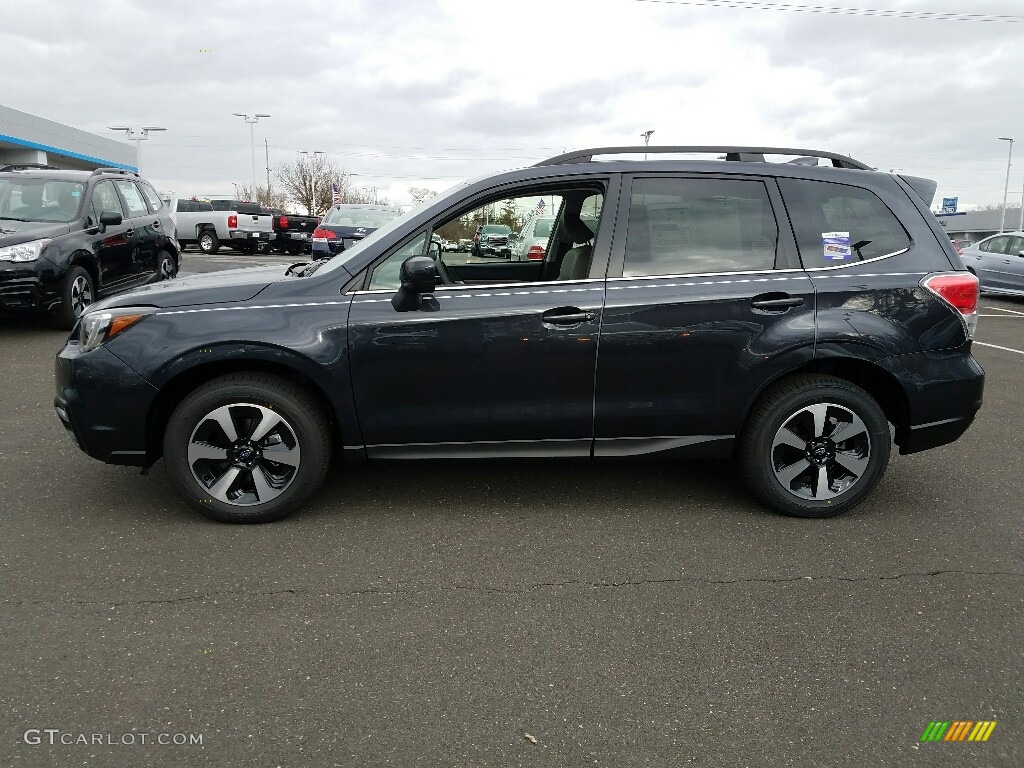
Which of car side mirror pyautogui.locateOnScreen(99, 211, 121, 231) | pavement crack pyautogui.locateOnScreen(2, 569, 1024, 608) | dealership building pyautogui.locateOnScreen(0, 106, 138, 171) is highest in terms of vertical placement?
dealership building pyautogui.locateOnScreen(0, 106, 138, 171)

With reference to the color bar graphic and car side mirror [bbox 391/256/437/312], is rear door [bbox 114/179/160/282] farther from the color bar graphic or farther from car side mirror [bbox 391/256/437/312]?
the color bar graphic

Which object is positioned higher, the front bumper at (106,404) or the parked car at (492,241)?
the parked car at (492,241)

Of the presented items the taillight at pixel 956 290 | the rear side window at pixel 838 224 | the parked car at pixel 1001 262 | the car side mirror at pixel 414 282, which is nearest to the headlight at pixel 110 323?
the car side mirror at pixel 414 282

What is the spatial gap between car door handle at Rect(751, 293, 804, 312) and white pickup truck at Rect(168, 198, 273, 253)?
2386 centimetres

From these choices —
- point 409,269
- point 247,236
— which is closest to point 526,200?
point 409,269

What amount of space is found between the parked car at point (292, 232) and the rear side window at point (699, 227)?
79.2 feet

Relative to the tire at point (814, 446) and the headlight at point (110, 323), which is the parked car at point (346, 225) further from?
the tire at point (814, 446)

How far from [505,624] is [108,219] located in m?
8.26

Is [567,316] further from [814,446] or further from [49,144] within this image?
[49,144]

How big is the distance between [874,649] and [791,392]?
146 cm

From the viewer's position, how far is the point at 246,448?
3.93m

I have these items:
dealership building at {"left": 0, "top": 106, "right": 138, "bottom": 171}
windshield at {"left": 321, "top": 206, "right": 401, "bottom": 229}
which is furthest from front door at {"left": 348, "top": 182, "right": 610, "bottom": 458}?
dealership building at {"left": 0, "top": 106, "right": 138, "bottom": 171}

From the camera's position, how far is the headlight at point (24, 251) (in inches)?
330

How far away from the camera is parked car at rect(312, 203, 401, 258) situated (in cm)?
1502
